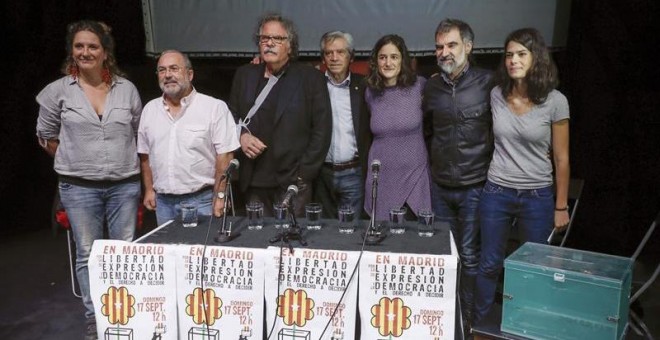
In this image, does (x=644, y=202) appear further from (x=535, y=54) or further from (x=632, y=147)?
(x=535, y=54)

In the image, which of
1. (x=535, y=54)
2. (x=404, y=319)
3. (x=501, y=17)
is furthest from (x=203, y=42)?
(x=404, y=319)

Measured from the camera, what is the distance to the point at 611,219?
13.4 ft

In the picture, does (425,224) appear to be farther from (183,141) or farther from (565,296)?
(183,141)

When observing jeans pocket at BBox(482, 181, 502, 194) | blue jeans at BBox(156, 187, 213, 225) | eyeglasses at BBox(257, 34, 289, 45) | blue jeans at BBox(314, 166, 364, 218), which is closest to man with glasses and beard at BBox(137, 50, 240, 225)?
blue jeans at BBox(156, 187, 213, 225)

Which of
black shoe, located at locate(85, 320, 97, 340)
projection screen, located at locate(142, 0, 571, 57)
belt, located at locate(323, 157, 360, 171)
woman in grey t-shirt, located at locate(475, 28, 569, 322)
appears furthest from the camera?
projection screen, located at locate(142, 0, 571, 57)

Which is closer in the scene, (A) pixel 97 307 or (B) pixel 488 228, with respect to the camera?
(A) pixel 97 307

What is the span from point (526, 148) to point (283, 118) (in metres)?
1.19

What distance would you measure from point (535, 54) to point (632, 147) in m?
1.93

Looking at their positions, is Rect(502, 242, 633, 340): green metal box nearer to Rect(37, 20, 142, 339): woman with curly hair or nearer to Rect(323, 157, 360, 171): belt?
Rect(323, 157, 360, 171): belt

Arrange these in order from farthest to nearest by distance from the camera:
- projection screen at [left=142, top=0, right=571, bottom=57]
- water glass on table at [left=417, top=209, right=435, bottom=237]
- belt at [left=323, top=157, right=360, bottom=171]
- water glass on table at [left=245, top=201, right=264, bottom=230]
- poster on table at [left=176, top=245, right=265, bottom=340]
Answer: projection screen at [left=142, top=0, right=571, bottom=57] → belt at [left=323, top=157, right=360, bottom=171] → water glass on table at [left=245, top=201, right=264, bottom=230] → water glass on table at [left=417, top=209, right=435, bottom=237] → poster on table at [left=176, top=245, right=265, bottom=340]

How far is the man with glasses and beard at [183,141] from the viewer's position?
2.60 m

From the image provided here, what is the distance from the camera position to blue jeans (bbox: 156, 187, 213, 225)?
2.66 meters

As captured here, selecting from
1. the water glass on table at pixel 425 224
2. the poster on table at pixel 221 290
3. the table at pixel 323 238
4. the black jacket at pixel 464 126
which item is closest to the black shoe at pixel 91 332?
the table at pixel 323 238

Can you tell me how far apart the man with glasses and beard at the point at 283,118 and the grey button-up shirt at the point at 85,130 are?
0.60 m
